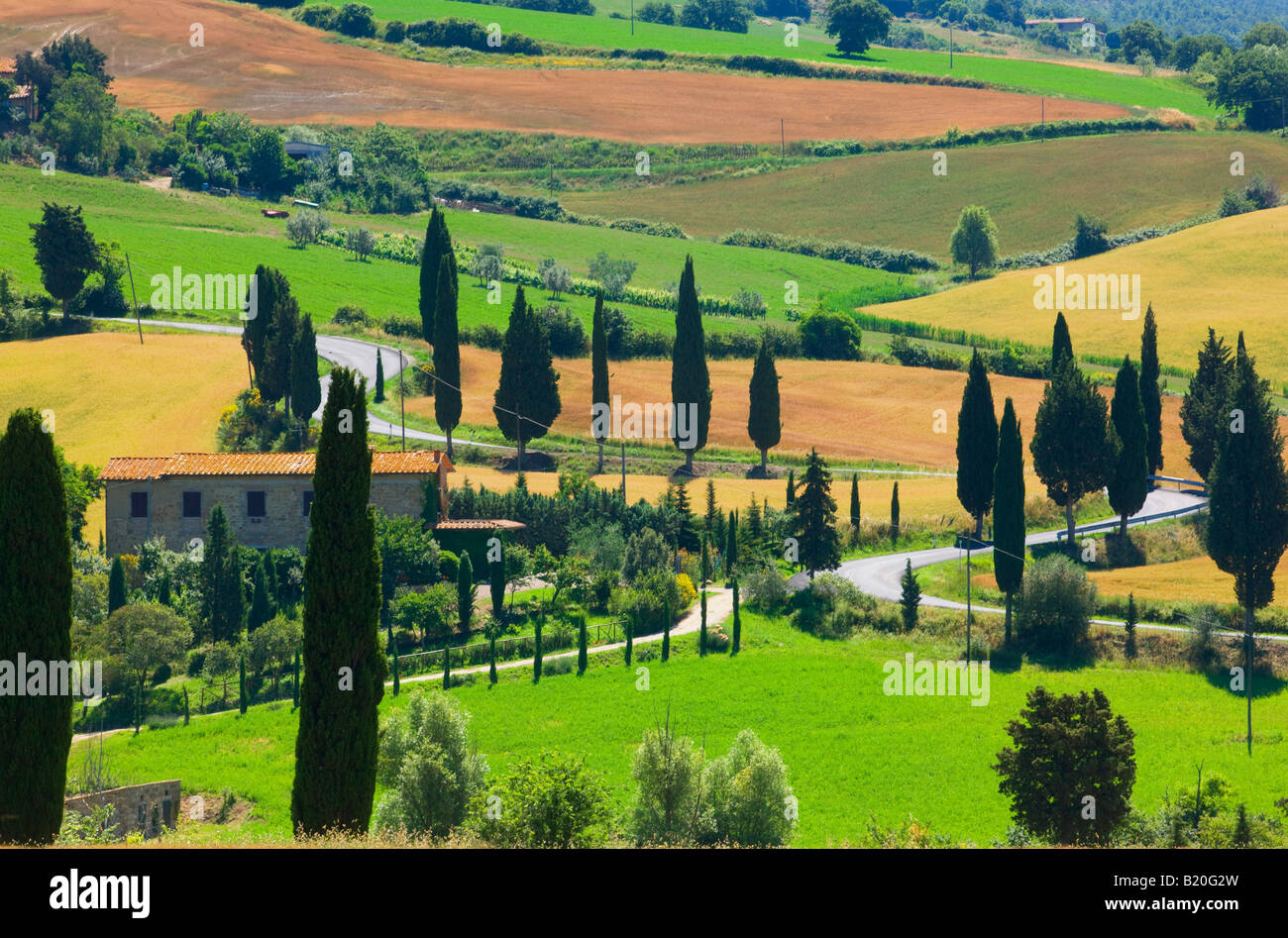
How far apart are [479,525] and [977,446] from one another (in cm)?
2188

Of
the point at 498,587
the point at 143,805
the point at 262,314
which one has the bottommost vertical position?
the point at 143,805

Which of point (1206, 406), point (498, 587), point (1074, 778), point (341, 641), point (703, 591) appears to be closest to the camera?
point (341, 641)

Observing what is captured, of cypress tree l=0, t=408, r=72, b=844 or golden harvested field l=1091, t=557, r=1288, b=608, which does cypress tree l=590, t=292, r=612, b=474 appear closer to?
golden harvested field l=1091, t=557, r=1288, b=608

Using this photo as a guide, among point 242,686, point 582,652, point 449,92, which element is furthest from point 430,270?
point 449,92

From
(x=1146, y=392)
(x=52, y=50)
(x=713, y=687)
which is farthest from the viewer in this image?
(x=52, y=50)

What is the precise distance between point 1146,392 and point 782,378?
1115 inches

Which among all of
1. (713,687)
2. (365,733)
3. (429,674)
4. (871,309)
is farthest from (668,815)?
(871,309)

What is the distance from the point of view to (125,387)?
87938 millimetres

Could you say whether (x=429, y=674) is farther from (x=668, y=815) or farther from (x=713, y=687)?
(x=668, y=815)

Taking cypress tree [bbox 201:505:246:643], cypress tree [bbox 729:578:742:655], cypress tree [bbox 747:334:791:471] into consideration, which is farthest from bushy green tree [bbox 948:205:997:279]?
cypress tree [bbox 201:505:246:643]

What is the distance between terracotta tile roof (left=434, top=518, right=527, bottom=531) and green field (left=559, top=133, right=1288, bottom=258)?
287ft

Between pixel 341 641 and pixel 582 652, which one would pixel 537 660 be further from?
pixel 341 641

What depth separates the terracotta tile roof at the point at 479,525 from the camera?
6297 centimetres
